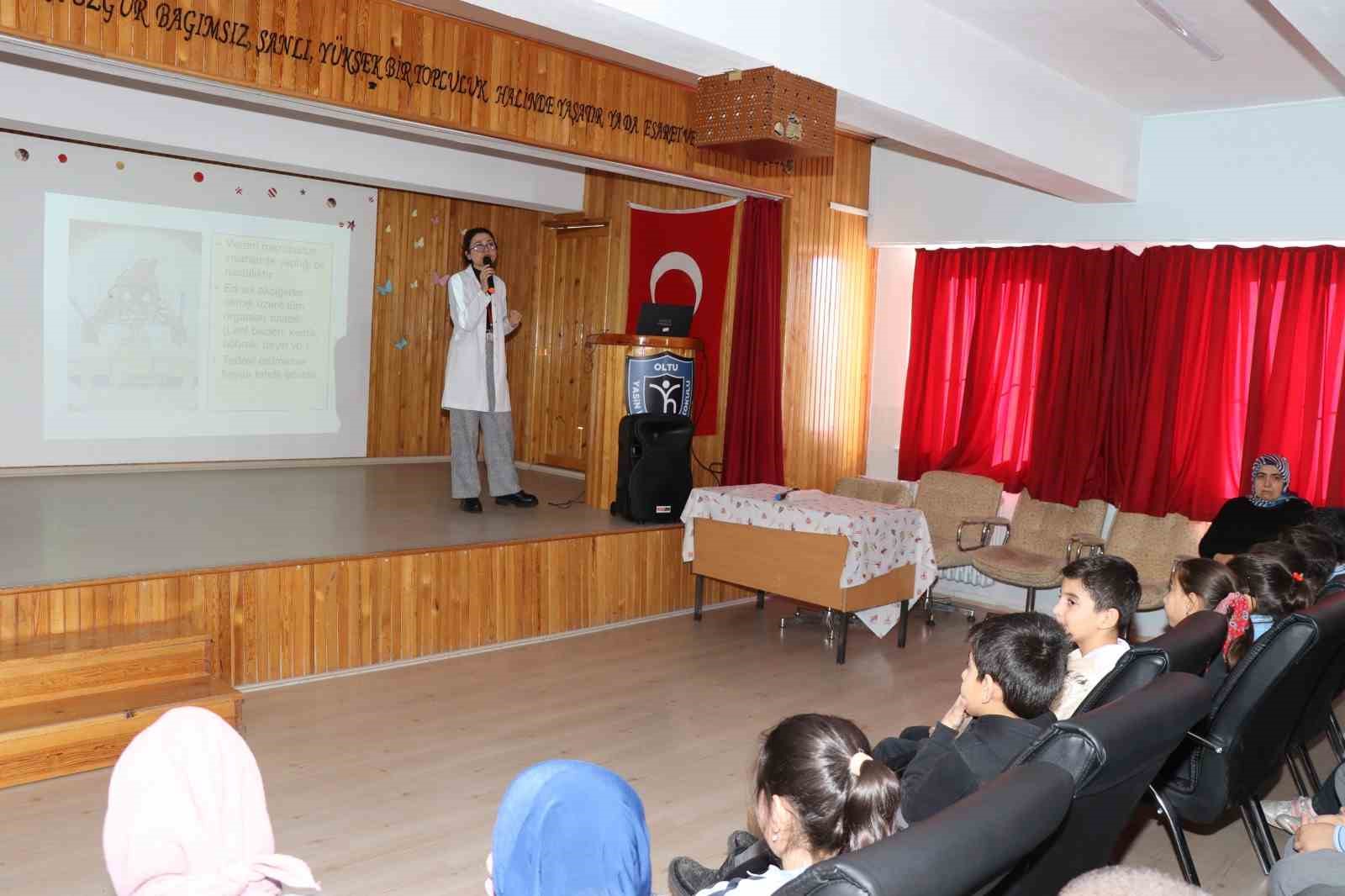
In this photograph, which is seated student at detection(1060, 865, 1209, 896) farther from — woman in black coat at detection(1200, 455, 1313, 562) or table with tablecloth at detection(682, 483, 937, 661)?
woman in black coat at detection(1200, 455, 1313, 562)

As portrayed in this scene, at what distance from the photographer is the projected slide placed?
285 inches

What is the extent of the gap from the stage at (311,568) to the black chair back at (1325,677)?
3481 millimetres

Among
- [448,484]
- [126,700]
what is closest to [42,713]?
[126,700]

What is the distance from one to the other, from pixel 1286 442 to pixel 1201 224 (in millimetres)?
1286

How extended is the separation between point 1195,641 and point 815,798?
144 cm

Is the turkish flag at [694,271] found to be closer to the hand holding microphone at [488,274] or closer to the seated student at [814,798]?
the hand holding microphone at [488,274]

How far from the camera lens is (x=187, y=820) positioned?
1.96 meters

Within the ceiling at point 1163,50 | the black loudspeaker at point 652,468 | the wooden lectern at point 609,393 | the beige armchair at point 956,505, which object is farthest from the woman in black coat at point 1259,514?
the wooden lectern at point 609,393

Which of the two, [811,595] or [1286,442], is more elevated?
[1286,442]

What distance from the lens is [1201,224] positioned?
6.13m

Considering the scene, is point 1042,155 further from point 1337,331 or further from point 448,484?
point 448,484

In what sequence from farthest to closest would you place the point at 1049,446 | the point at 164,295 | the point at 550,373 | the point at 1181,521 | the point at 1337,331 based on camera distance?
1. the point at 550,373
2. the point at 164,295
3. the point at 1049,446
4. the point at 1181,521
5. the point at 1337,331

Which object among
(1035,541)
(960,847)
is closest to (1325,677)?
(960,847)

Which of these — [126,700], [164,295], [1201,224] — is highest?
[1201,224]
